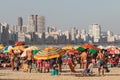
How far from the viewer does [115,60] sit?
30438 mm

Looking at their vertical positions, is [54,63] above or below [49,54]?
below

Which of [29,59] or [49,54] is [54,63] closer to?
[49,54]

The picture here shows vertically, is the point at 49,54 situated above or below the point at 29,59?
above

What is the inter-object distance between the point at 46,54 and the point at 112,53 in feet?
39.2

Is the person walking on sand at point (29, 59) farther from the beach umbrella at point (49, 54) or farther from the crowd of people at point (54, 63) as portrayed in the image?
the beach umbrella at point (49, 54)

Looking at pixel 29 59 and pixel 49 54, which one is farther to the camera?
pixel 29 59

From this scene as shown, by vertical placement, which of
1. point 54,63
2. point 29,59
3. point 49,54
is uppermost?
point 49,54

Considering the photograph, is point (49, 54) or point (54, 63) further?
point (54, 63)

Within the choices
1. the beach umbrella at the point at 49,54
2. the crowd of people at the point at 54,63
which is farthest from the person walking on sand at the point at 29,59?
the beach umbrella at the point at 49,54

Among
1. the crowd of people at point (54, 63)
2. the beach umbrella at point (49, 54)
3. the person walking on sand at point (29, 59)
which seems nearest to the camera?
the crowd of people at point (54, 63)

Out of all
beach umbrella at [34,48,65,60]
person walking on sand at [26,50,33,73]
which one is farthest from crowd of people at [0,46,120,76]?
beach umbrella at [34,48,65,60]

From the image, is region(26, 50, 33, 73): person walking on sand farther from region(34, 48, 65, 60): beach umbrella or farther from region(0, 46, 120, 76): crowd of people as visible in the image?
region(34, 48, 65, 60): beach umbrella

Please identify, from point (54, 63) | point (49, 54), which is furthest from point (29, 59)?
point (54, 63)

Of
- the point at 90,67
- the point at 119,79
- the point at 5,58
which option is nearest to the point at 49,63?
the point at 90,67
